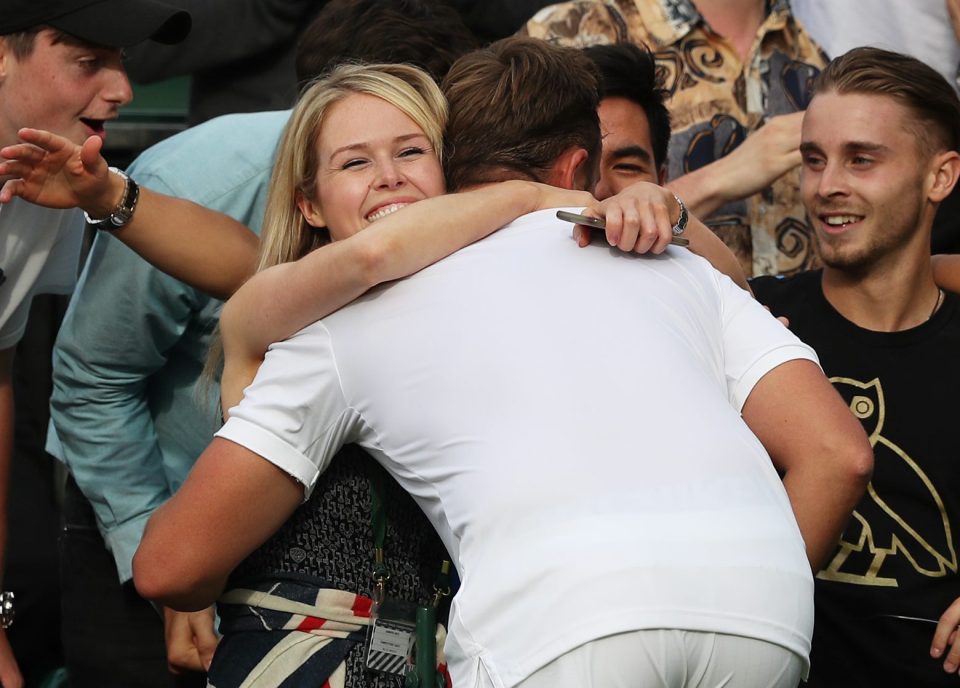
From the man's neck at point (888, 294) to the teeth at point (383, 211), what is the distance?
1.24 metres

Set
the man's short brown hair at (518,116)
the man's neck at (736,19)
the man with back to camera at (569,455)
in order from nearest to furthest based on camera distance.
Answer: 1. the man with back to camera at (569,455)
2. the man's short brown hair at (518,116)
3. the man's neck at (736,19)

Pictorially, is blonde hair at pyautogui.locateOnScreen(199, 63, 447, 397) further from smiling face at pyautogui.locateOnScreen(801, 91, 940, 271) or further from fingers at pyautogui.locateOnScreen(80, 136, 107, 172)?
smiling face at pyautogui.locateOnScreen(801, 91, 940, 271)

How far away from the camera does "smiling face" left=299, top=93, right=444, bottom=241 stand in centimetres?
233

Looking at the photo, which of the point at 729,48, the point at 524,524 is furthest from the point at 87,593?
the point at 729,48

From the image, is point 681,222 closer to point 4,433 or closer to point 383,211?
point 383,211

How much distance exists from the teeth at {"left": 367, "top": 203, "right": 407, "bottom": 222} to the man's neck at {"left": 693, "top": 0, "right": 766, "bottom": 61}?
1.95 m

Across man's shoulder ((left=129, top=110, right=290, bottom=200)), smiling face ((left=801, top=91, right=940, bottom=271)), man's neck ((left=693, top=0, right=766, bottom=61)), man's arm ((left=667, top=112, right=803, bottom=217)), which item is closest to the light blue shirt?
man's shoulder ((left=129, top=110, right=290, bottom=200))

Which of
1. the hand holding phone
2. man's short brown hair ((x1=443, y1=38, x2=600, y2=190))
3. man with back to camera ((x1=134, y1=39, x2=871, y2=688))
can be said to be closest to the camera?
man with back to camera ((x1=134, y1=39, x2=871, y2=688))

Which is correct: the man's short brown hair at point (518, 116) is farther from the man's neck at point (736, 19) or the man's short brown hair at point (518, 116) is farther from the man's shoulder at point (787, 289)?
the man's neck at point (736, 19)

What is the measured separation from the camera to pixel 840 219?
3.20 m

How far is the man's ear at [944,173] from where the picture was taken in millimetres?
3258

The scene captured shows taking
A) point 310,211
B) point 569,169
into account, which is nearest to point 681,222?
point 569,169

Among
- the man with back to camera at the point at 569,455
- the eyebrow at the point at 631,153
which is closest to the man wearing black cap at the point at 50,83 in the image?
the eyebrow at the point at 631,153

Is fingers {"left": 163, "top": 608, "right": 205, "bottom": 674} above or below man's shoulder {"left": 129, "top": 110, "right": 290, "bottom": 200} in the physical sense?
below
